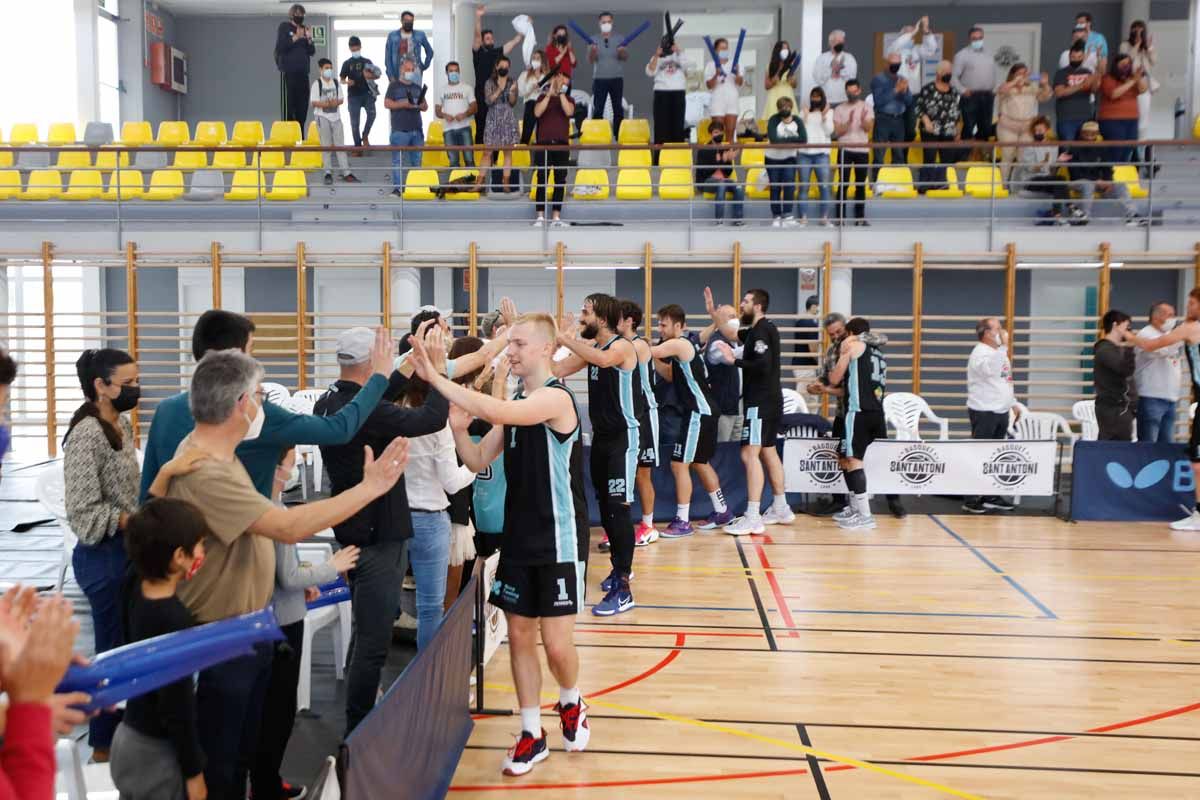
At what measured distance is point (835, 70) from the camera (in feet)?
46.9

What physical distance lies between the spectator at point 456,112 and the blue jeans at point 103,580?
1059 centimetres

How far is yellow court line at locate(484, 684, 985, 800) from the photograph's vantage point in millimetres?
4215

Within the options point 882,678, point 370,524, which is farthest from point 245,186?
point 882,678

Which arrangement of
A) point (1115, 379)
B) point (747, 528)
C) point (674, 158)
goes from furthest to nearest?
1. point (674, 158)
2. point (1115, 379)
3. point (747, 528)

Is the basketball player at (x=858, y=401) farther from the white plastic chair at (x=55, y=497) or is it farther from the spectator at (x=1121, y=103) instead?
the spectator at (x=1121, y=103)

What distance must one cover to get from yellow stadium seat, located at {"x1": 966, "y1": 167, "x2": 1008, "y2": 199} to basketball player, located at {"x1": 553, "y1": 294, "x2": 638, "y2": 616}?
826 cm

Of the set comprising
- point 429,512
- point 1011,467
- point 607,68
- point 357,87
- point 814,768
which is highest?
point 607,68

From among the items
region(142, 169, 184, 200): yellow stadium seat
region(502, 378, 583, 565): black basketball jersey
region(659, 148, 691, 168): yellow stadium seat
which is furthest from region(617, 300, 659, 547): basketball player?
region(142, 169, 184, 200): yellow stadium seat

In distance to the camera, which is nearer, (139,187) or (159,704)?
(159,704)

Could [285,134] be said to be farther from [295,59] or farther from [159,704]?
[159,704]

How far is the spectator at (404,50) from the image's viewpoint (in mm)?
14406

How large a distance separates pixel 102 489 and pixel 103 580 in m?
0.41

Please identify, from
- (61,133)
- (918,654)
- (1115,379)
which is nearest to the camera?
(918,654)

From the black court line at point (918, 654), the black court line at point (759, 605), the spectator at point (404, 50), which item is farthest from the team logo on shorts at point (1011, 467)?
the spectator at point (404, 50)
